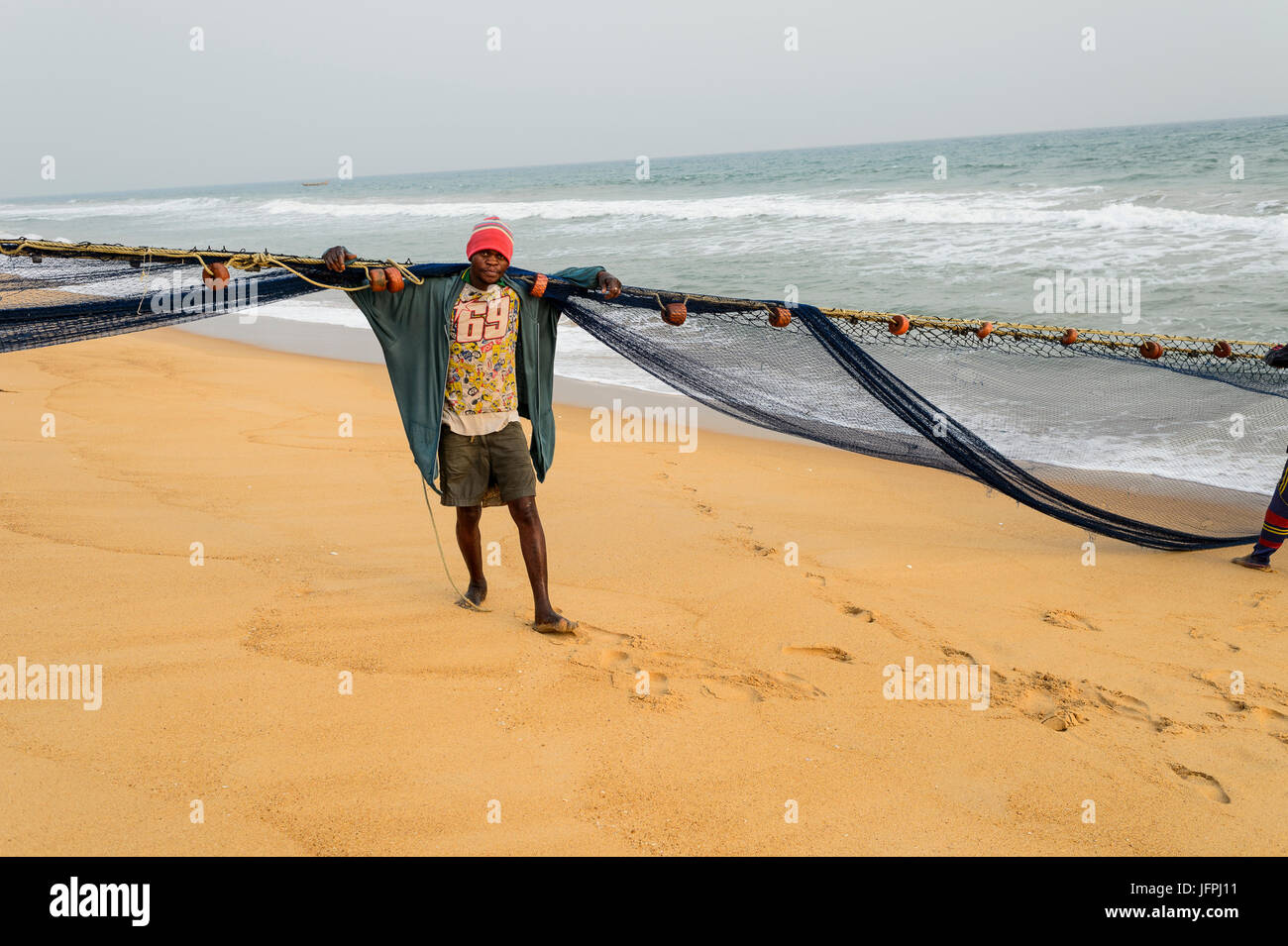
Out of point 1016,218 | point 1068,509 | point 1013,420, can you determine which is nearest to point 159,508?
point 1068,509

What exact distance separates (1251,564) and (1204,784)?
7.81 feet

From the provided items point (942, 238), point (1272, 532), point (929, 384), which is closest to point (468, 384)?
point (1272, 532)

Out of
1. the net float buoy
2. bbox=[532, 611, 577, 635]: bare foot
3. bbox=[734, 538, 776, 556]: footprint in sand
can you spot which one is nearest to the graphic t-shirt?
the net float buoy

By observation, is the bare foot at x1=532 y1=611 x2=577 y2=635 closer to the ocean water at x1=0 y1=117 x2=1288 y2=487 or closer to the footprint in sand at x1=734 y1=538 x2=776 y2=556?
the footprint in sand at x1=734 y1=538 x2=776 y2=556

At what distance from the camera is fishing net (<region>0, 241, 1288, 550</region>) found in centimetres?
374

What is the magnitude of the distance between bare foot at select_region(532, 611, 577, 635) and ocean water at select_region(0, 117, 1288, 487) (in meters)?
4.80

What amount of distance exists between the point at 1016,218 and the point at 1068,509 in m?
17.0

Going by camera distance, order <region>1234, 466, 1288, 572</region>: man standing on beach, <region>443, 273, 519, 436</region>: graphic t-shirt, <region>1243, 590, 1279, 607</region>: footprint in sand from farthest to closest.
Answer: <region>1234, 466, 1288, 572</region>: man standing on beach, <region>1243, 590, 1279, 607</region>: footprint in sand, <region>443, 273, 519, 436</region>: graphic t-shirt

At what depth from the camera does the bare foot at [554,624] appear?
3.63 m

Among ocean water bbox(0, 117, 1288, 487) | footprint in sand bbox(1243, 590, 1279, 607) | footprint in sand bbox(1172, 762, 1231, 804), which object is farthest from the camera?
ocean water bbox(0, 117, 1288, 487)

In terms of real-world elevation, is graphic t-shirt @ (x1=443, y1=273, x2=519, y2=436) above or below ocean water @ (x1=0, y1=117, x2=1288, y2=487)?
below

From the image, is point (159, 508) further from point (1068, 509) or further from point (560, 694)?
point (1068, 509)

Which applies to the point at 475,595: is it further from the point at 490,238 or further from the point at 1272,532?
the point at 1272,532

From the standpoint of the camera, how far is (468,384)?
3619mm
